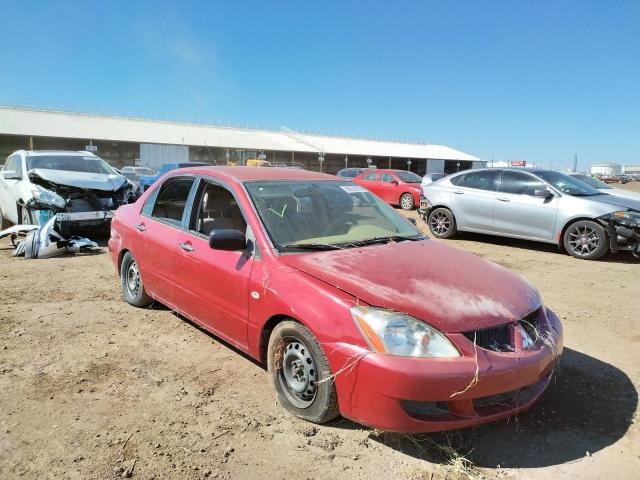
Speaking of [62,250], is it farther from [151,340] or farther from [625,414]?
[625,414]

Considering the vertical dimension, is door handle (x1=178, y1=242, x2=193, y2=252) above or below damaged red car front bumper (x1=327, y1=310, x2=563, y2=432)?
above

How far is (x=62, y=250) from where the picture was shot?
25.8 feet

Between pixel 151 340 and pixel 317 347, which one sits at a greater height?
pixel 317 347

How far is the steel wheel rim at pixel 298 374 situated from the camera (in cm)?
272

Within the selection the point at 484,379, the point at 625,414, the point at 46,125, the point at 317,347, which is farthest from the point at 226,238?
the point at 46,125

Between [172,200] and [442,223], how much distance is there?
7067 millimetres

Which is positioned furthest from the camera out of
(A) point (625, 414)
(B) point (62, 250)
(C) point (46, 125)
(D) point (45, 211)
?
(C) point (46, 125)

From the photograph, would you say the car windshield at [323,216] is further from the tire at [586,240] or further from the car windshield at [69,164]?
the car windshield at [69,164]

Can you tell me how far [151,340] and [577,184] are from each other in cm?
807

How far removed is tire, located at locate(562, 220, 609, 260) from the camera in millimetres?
7766

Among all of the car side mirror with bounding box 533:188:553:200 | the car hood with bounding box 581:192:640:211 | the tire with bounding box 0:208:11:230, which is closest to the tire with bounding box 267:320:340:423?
the car side mirror with bounding box 533:188:553:200

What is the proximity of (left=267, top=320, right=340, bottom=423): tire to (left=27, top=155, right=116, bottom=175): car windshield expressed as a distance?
27.8 feet

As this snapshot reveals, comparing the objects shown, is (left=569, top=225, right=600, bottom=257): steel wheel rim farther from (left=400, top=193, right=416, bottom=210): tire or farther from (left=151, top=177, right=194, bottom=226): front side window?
(left=400, top=193, right=416, bottom=210): tire

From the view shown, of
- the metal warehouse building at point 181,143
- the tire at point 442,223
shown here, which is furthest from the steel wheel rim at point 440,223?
the metal warehouse building at point 181,143
